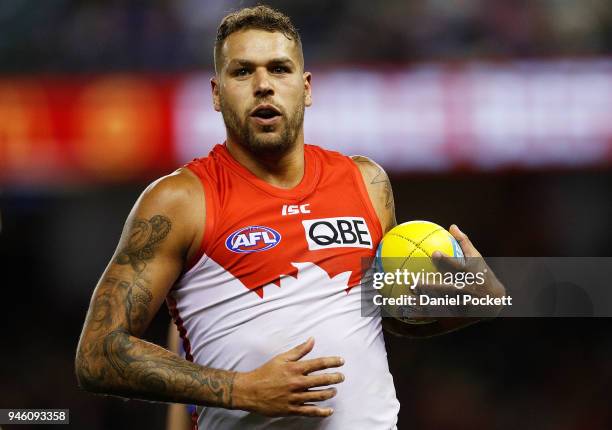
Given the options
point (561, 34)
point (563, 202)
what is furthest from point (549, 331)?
point (561, 34)

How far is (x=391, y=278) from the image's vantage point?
352 centimetres

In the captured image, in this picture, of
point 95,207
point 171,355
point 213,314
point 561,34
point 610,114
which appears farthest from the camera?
point 95,207

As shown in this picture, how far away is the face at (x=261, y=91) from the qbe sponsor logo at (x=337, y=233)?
0.34 metres

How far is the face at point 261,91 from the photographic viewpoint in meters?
3.60

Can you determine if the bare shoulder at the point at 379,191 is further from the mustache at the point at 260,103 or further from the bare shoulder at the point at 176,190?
the bare shoulder at the point at 176,190

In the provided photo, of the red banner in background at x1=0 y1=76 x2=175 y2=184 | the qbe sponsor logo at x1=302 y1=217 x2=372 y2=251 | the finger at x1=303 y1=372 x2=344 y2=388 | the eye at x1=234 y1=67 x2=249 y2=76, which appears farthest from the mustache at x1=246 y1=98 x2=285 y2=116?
the red banner in background at x1=0 y1=76 x2=175 y2=184

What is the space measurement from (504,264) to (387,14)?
2521 millimetres

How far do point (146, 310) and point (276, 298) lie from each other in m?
0.45

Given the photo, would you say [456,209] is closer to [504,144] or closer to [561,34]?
[504,144]

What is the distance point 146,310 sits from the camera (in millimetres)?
3260

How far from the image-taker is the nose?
3.58m

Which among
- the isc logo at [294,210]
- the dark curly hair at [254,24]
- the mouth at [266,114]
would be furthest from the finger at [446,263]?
the dark curly hair at [254,24]

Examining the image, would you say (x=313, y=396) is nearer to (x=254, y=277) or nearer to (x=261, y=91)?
(x=254, y=277)

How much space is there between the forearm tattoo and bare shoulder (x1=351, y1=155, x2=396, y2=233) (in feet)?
2.90
